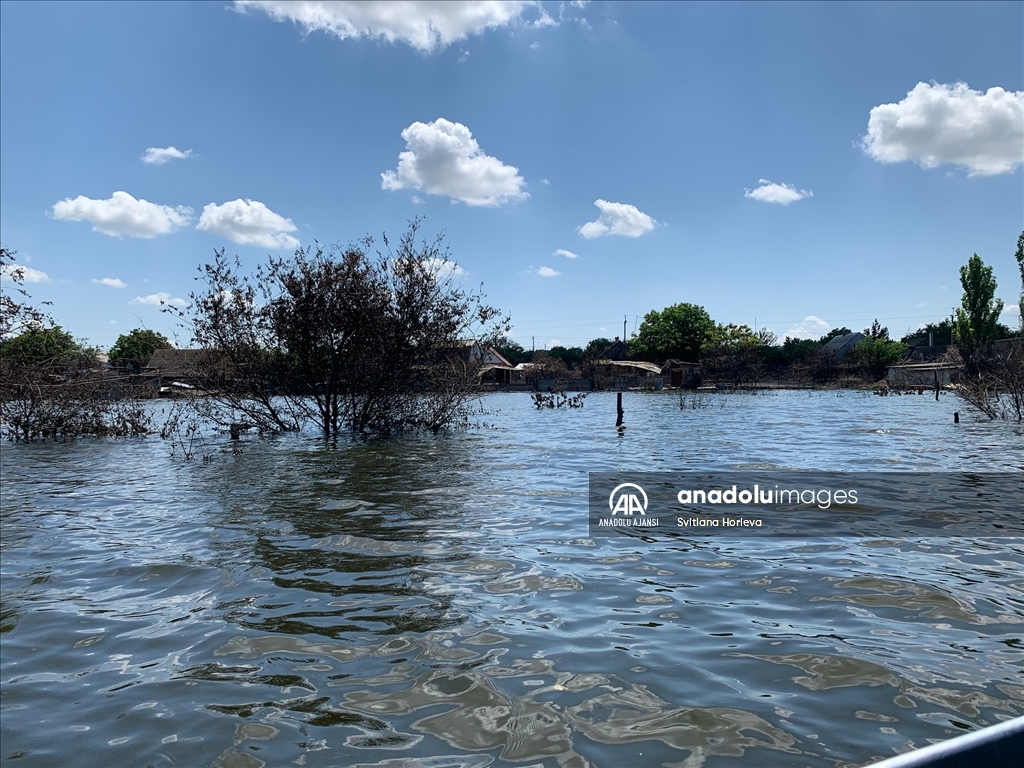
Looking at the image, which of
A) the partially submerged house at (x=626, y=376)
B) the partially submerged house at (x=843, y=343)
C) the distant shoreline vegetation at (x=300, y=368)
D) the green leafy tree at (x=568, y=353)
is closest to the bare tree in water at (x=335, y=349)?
the distant shoreline vegetation at (x=300, y=368)

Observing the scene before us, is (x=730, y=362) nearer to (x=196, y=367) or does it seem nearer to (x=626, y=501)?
(x=196, y=367)

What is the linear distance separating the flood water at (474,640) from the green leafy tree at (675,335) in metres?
64.5

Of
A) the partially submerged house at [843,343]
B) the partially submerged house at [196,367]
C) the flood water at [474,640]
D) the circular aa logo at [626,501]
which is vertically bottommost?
the flood water at [474,640]

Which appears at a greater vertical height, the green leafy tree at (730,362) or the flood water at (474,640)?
the green leafy tree at (730,362)

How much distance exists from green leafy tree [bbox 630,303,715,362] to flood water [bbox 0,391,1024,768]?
6453 cm

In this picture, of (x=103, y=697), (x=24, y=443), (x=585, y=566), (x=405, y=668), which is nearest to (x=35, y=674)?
(x=103, y=697)

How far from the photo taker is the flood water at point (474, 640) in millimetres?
3352

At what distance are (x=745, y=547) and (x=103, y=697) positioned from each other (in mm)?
5623

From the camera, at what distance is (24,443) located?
19453mm

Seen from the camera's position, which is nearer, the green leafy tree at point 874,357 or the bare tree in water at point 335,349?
the bare tree in water at point 335,349

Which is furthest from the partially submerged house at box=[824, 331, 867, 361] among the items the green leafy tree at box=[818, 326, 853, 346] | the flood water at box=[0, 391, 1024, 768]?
the flood water at box=[0, 391, 1024, 768]

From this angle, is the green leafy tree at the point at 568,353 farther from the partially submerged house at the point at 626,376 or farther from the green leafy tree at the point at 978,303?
the green leafy tree at the point at 978,303

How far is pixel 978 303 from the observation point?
53500mm

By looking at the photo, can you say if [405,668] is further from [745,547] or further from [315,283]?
[315,283]
